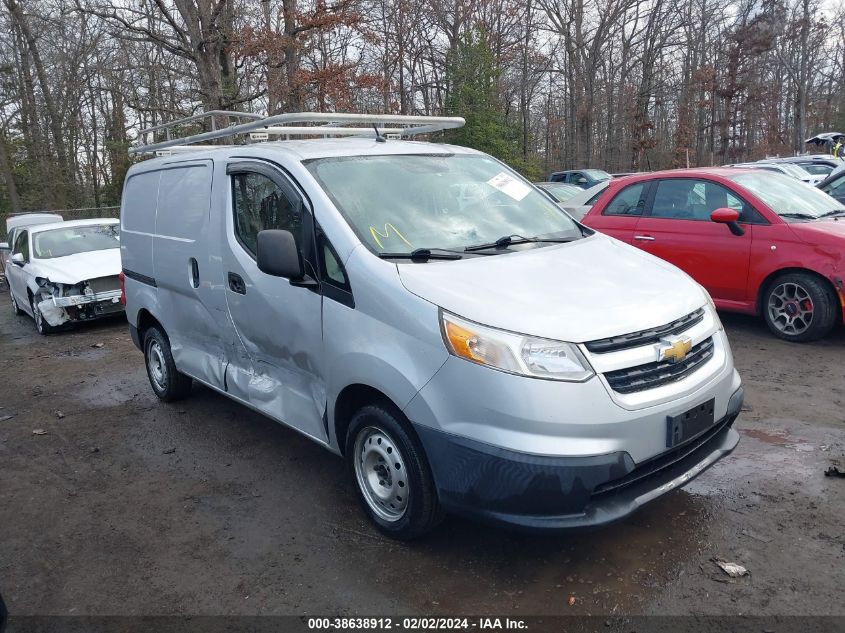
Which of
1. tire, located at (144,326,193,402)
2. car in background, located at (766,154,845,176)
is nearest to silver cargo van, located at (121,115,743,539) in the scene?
tire, located at (144,326,193,402)

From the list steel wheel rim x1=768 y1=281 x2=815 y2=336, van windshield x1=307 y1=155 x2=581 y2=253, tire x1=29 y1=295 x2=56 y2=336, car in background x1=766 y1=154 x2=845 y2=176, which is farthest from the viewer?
car in background x1=766 y1=154 x2=845 y2=176

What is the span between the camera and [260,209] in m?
4.16

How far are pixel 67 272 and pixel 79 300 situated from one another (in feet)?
1.57

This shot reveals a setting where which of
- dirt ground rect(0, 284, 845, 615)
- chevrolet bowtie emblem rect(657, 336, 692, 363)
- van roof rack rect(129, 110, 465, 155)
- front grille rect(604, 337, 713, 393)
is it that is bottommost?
dirt ground rect(0, 284, 845, 615)

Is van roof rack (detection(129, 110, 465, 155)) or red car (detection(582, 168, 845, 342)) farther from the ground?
van roof rack (detection(129, 110, 465, 155))

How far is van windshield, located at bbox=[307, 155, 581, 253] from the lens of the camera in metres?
3.60

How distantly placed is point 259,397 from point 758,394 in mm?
3792

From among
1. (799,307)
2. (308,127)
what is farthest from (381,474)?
(799,307)

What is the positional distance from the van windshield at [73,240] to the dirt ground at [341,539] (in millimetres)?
5699

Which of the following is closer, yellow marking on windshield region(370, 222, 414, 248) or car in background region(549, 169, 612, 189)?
yellow marking on windshield region(370, 222, 414, 248)

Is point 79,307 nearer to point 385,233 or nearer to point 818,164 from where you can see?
point 385,233

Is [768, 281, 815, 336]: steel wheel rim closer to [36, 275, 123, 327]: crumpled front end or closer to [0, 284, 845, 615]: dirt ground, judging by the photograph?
[0, 284, 845, 615]: dirt ground

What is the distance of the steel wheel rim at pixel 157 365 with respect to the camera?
19.2 ft

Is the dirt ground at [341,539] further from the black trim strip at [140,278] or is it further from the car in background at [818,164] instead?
the car in background at [818,164]
